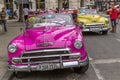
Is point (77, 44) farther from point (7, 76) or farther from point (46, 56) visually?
point (7, 76)

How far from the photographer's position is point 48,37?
7.31 meters

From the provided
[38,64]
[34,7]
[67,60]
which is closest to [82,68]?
[67,60]

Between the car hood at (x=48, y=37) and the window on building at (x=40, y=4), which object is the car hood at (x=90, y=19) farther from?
the window on building at (x=40, y=4)

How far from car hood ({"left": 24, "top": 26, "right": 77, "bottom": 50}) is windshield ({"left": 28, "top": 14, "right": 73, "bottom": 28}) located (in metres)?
0.75

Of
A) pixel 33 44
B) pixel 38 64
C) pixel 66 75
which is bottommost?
pixel 66 75

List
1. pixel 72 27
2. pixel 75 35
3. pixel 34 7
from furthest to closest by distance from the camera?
pixel 34 7 → pixel 72 27 → pixel 75 35

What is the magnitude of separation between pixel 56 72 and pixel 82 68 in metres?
0.83

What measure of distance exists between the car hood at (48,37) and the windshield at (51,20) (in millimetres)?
748

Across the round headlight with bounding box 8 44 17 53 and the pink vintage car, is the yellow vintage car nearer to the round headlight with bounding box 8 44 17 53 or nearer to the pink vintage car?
the pink vintage car

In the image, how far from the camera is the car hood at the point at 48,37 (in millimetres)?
7023

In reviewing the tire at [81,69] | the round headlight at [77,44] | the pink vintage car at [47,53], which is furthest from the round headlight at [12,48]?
the tire at [81,69]

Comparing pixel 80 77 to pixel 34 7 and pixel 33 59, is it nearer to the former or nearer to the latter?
pixel 33 59

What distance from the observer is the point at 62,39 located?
7246 mm

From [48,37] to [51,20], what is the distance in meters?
2.19
